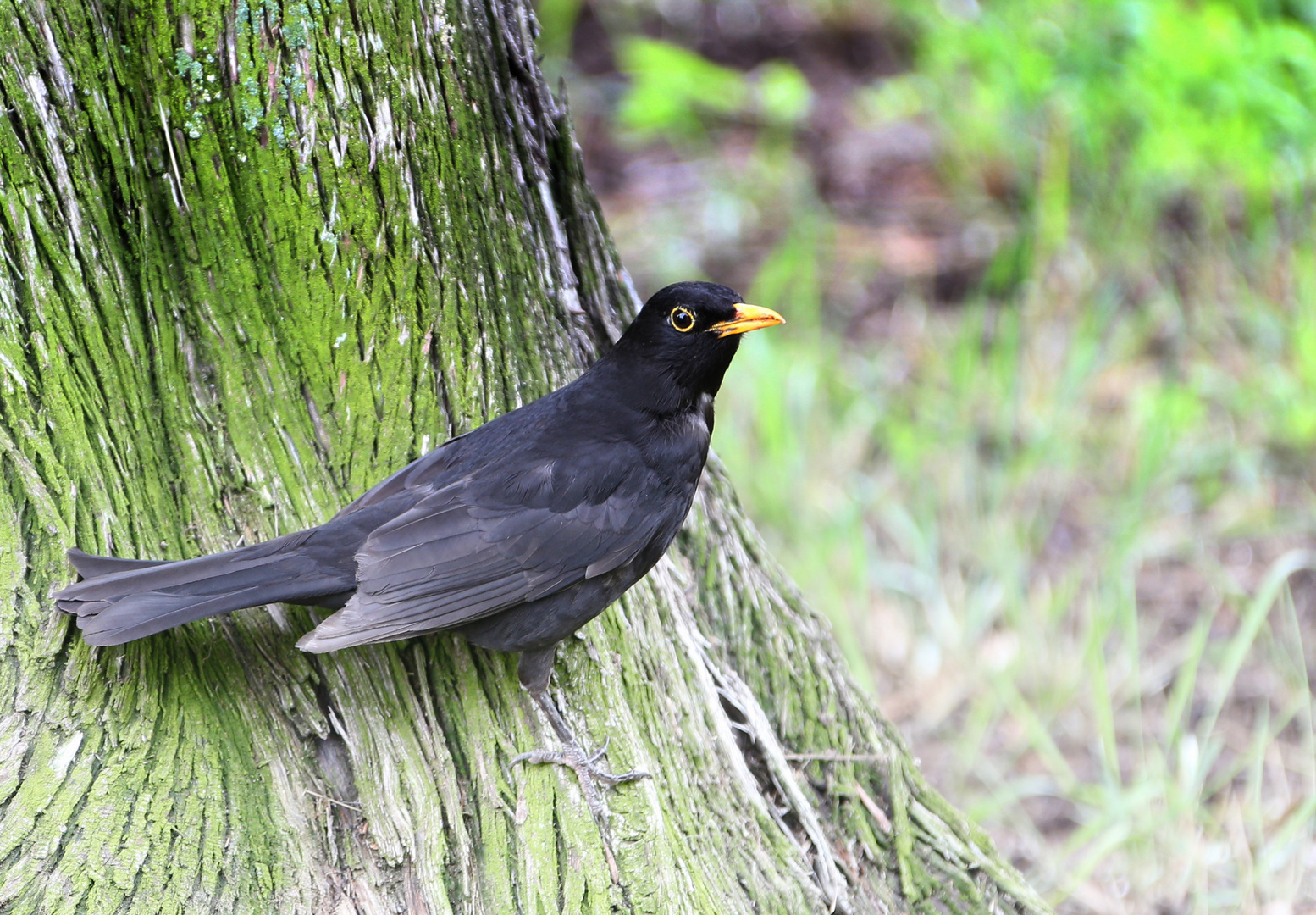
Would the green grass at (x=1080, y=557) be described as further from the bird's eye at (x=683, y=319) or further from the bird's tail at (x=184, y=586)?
the bird's tail at (x=184, y=586)

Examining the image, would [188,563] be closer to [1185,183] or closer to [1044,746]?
[1044,746]

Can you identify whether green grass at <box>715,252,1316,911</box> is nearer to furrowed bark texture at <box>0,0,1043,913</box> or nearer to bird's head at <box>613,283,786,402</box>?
furrowed bark texture at <box>0,0,1043,913</box>

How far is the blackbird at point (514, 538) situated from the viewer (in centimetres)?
221

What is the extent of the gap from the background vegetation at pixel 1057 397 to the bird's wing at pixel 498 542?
2.17 metres

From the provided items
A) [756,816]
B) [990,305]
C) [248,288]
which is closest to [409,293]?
[248,288]

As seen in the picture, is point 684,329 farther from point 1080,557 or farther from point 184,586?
point 1080,557

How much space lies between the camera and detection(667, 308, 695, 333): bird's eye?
268 centimetres

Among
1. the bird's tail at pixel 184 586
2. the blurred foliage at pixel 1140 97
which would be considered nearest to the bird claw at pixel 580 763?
the bird's tail at pixel 184 586

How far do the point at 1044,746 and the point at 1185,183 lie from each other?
3630 mm

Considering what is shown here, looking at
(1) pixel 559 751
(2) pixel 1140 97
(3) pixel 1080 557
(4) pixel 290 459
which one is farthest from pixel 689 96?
(1) pixel 559 751

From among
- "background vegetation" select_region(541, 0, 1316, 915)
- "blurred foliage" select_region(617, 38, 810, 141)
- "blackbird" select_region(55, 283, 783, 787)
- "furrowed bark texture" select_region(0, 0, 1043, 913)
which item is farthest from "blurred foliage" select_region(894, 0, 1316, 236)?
"furrowed bark texture" select_region(0, 0, 1043, 913)

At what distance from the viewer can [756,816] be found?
2.63 meters

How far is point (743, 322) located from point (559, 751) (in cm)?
112

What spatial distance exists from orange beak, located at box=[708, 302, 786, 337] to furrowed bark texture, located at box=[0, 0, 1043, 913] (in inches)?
18.3
